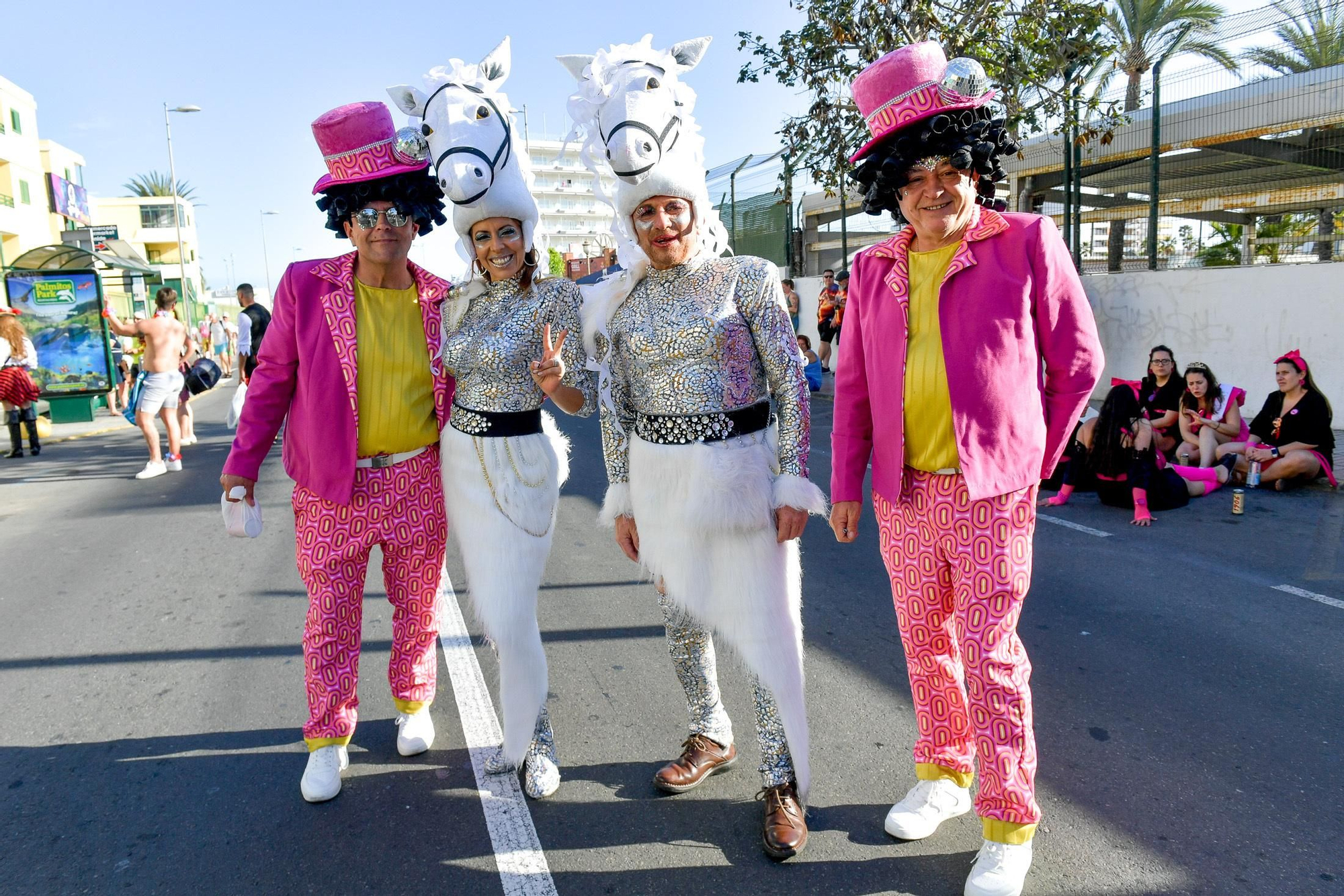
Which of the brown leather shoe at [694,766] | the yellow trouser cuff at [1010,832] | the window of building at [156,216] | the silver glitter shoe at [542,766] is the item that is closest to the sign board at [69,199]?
the window of building at [156,216]

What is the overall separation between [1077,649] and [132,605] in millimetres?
5123

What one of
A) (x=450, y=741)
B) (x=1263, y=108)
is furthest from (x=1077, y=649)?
(x=1263, y=108)

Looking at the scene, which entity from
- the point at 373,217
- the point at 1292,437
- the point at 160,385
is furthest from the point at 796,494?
the point at 160,385

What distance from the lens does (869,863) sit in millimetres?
2598

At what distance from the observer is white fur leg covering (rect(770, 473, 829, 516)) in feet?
8.66

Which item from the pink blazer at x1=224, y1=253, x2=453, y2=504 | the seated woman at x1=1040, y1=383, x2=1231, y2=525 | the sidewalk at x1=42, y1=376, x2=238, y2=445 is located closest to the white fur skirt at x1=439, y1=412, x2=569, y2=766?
the pink blazer at x1=224, y1=253, x2=453, y2=504

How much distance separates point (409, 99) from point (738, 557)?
1834mm

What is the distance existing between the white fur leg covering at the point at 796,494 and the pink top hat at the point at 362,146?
156cm

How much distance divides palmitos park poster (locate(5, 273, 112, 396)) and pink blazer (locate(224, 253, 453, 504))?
44.4 feet

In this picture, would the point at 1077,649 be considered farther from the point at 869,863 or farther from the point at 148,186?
the point at 148,186

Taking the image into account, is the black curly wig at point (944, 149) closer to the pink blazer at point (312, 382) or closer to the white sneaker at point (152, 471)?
the pink blazer at point (312, 382)

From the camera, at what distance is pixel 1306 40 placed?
1030 cm

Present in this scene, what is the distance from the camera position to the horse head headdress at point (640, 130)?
2666 mm

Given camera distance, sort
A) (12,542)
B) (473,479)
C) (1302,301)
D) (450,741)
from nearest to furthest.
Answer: (473,479), (450,741), (12,542), (1302,301)
